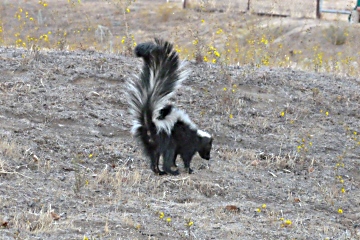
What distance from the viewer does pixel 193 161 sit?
29.4ft

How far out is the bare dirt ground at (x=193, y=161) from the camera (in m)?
6.55

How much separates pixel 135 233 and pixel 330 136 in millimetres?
4810

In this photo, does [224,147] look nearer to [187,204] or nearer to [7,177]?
[187,204]

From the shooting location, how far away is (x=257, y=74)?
11.3 meters

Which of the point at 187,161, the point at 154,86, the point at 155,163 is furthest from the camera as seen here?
the point at 187,161

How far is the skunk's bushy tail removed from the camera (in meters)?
7.44

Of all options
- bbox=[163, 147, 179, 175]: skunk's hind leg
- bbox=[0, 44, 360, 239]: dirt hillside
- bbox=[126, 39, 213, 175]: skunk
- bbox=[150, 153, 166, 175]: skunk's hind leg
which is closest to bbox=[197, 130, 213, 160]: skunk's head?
bbox=[126, 39, 213, 175]: skunk

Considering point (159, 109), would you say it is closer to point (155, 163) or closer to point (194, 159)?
point (155, 163)

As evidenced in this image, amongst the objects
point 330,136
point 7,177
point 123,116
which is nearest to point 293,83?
point 330,136

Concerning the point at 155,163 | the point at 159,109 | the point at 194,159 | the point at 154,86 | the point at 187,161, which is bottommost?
the point at 194,159

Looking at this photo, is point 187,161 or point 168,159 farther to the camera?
point 187,161

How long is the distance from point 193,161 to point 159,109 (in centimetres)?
Answer: 152

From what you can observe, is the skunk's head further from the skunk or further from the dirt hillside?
the dirt hillside

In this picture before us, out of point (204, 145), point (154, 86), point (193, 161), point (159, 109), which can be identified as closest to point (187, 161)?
point (204, 145)
